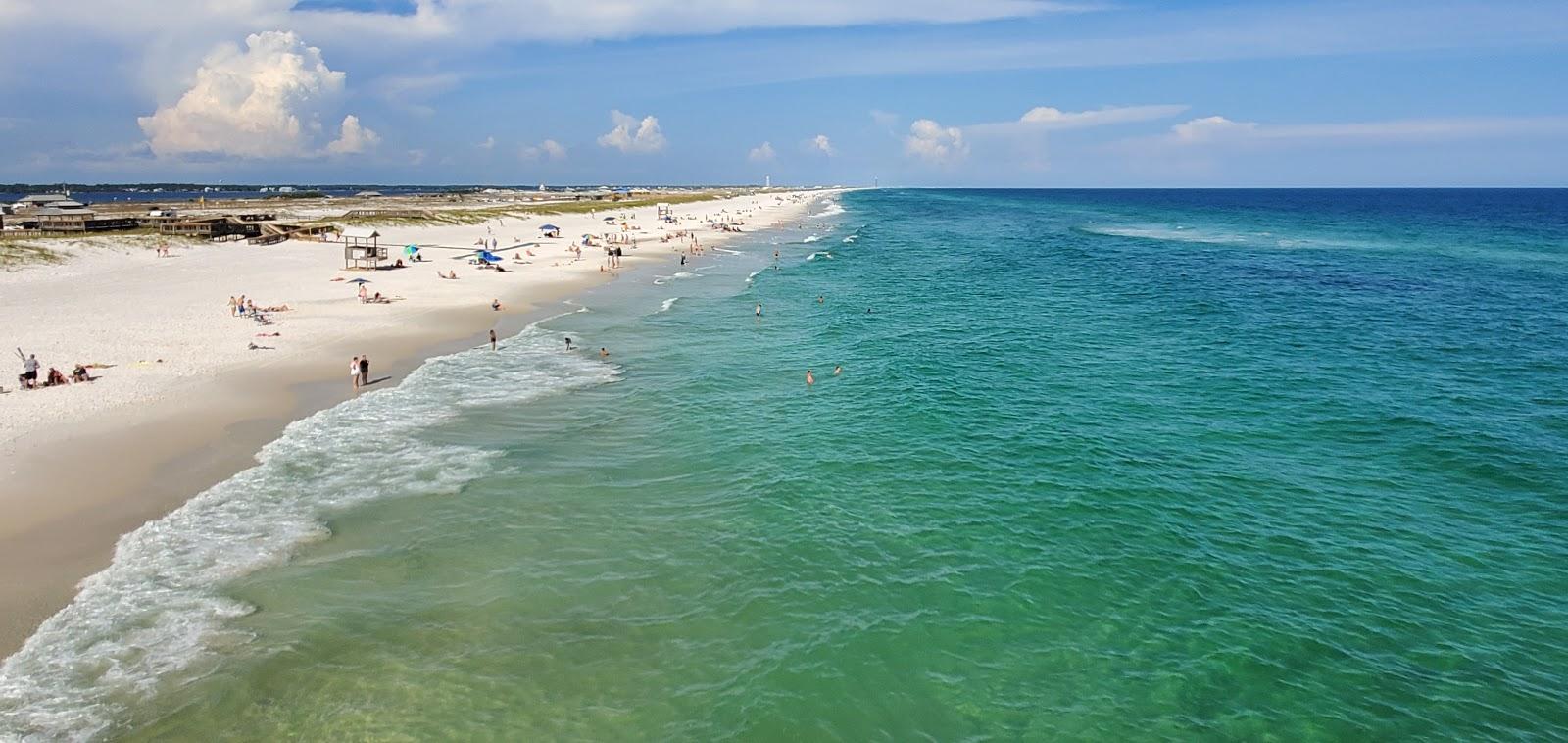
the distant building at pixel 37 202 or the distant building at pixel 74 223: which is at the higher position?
the distant building at pixel 37 202

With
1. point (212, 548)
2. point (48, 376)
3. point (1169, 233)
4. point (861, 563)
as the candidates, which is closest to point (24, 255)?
point (48, 376)

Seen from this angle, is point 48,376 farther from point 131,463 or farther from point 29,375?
point 131,463

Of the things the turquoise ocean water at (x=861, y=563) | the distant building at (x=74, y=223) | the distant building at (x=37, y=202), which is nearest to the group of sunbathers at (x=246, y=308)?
the turquoise ocean water at (x=861, y=563)

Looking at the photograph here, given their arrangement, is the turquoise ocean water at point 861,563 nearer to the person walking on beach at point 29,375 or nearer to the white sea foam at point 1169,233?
the person walking on beach at point 29,375

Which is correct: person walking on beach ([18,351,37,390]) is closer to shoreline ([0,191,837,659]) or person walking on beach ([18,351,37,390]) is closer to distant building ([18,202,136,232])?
shoreline ([0,191,837,659])

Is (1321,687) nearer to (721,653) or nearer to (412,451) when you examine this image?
(721,653)

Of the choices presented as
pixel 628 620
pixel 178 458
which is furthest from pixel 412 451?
pixel 628 620
